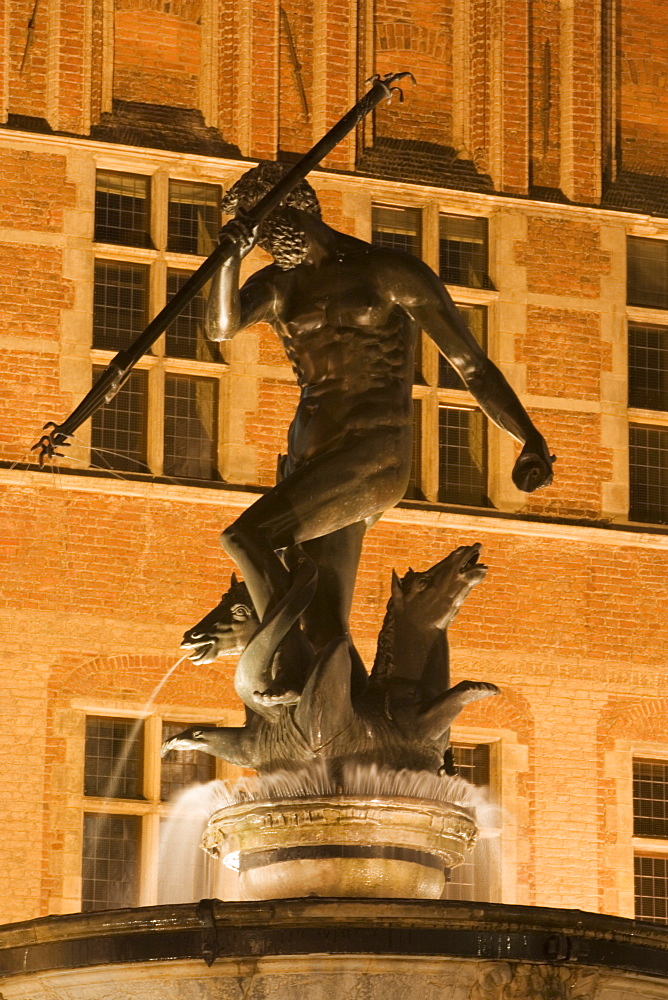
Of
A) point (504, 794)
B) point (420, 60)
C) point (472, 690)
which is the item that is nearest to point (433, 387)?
point (420, 60)

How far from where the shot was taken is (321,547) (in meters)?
7.44

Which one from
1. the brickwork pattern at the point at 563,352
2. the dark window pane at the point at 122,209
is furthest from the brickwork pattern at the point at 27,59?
the brickwork pattern at the point at 563,352

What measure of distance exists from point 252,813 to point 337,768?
0.92 feet

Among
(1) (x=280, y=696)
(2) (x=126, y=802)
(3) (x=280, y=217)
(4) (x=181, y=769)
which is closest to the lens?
(1) (x=280, y=696)

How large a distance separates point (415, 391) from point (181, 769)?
301 cm

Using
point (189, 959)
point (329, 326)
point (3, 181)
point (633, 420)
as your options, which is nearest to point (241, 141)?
point (3, 181)

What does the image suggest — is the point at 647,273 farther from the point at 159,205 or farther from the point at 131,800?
the point at 131,800

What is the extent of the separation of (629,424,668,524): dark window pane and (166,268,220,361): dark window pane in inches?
119

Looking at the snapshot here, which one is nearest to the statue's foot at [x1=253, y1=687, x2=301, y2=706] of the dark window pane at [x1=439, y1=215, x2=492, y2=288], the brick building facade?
the brick building facade

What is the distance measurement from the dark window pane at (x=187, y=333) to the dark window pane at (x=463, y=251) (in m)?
1.78

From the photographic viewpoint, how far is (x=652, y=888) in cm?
1642

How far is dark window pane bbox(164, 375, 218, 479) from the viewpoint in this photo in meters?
16.3

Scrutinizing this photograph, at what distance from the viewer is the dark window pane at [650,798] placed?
54.1 ft

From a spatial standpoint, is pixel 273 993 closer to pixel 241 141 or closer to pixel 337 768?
pixel 337 768
